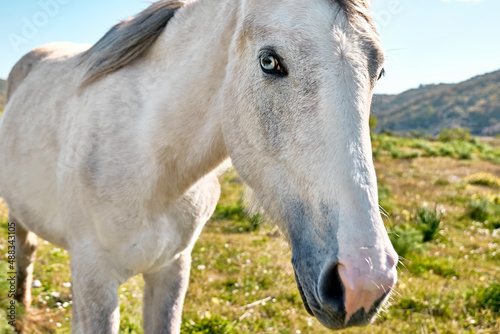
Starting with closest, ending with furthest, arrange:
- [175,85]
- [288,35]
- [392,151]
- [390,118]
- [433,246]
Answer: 1. [288,35]
2. [175,85]
3. [433,246]
4. [392,151]
5. [390,118]

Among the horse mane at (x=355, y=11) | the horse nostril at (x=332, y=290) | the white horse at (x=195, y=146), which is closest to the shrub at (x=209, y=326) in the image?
the white horse at (x=195, y=146)

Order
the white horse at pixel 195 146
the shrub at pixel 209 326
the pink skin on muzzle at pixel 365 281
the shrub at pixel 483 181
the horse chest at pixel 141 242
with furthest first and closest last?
the shrub at pixel 483 181, the shrub at pixel 209 326, the horse chest at pixel 141 242, the white horse at pixel 195 146, the pink skin on muzzle at pixel 365 281

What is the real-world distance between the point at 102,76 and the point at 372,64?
1596 millimetres

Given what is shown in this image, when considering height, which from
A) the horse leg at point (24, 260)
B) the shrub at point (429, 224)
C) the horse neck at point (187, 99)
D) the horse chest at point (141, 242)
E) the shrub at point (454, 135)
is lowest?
the shrub at point (454, 135)

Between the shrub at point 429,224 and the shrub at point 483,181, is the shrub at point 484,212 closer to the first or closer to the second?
the shrub at point 429,224

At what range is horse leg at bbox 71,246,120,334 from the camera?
214cm

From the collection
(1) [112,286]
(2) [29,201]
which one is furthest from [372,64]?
(2) [29,201]

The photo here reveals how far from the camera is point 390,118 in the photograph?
4651 inches

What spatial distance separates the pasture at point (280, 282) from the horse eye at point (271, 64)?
773 mm

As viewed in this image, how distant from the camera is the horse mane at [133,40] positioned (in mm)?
2283

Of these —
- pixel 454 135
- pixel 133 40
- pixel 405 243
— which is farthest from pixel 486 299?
pixel 454 135

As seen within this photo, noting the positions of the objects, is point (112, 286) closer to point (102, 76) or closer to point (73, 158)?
point (73, 158)

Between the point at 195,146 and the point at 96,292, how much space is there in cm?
99

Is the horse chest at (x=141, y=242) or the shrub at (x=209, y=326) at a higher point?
the horse chest at (x=141, y=242)
